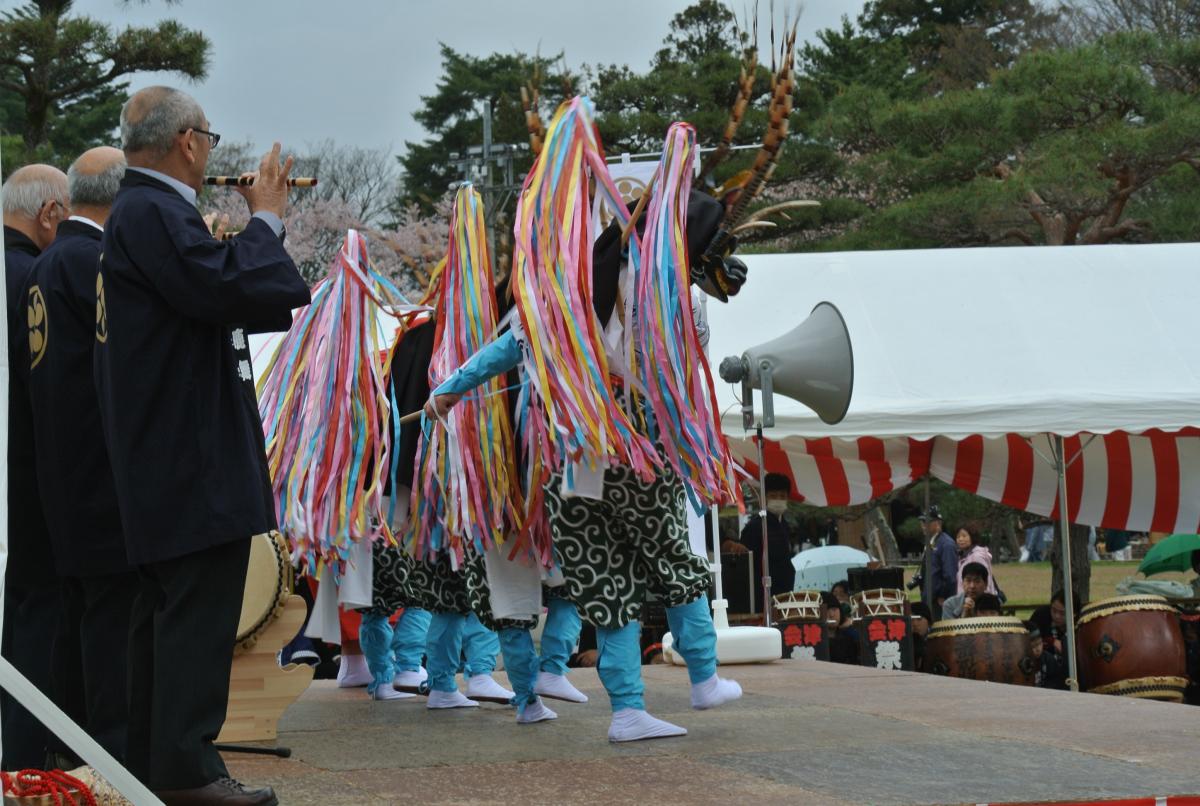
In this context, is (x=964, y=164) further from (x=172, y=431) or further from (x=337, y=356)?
(x=172, y=431)

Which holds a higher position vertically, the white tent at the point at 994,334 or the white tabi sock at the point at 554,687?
the white tent at the point at 994,334

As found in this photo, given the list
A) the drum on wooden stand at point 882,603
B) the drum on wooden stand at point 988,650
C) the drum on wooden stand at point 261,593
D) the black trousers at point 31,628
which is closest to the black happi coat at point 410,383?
the drum on wooden stand at point 261,593

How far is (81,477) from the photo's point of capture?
3.48 m

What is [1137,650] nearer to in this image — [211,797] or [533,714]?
[533,714]

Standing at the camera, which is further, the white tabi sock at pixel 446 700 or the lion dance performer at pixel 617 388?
the white tabi sock at pixel 446 700

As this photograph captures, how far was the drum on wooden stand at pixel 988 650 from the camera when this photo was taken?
29.5 feet

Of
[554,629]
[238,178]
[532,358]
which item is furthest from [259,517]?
[554,629]

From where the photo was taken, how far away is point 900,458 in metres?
11.6

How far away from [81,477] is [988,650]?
22.1 feet

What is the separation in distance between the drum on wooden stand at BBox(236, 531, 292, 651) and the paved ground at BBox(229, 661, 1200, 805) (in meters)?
0.39

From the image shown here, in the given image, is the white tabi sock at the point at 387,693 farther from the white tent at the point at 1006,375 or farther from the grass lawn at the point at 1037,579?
the grass lawn at the point at 1037,579

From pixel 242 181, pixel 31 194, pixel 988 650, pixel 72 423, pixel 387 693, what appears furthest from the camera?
pixel 988 650

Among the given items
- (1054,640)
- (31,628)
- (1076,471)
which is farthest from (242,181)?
(1076,471)

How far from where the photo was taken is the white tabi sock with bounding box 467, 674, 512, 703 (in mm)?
5785
